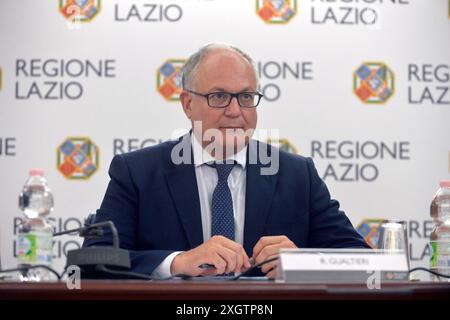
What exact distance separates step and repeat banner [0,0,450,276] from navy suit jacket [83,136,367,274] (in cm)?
119

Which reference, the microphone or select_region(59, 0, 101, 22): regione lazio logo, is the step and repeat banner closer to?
select_region(59, 0, 101, 22): regione lazio logo

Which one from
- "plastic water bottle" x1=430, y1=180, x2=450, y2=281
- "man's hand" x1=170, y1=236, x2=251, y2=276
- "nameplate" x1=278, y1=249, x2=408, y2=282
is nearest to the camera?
"nameplate" x1=278, y1=249, x2=408, y2=282

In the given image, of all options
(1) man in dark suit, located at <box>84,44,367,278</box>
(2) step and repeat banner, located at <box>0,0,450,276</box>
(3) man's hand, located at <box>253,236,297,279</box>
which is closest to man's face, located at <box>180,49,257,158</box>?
(1) man in dark suit, located at <box>84,44,367,278</box>

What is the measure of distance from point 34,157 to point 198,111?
1394 mm

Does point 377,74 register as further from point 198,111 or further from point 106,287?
point 106,287

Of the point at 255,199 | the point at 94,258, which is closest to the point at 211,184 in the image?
the point at 255,199

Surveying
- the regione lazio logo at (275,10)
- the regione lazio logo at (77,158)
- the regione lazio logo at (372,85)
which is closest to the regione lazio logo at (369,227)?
the regione lazio logo at (372,85)

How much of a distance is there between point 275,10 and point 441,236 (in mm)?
1919

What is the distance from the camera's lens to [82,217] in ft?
13.2

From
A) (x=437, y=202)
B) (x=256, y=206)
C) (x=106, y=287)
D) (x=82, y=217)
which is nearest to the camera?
(x=106, y=287)

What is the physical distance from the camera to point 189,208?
9.07 ft

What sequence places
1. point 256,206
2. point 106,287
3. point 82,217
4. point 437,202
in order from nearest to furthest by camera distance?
point 106,287, point 256,206, point 437,202, point 82,217

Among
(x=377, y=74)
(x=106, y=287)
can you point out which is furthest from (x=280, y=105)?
(x=106, y=287)

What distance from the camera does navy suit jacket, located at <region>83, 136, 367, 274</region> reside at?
8.97ft
